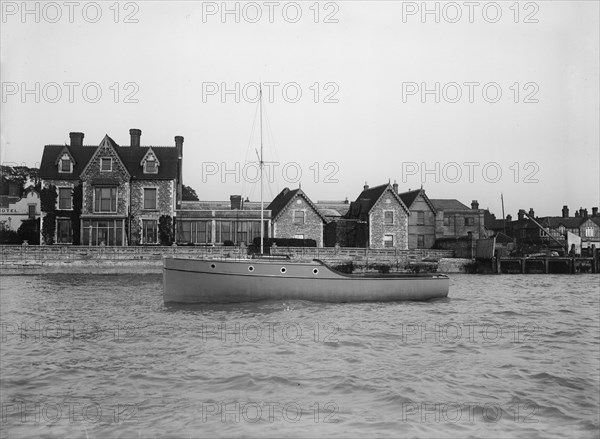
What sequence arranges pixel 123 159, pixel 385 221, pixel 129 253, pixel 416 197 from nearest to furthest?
pixel 129 253, pixel 123 159, pixel 385 221, pixel 416 197

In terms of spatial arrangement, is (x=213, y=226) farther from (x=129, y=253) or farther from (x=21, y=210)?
(x=21, y=210)

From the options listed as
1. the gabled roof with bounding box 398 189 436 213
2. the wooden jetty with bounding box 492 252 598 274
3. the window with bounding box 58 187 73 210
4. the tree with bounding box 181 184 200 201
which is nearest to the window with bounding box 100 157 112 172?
the window with bounding box 58 187 73 210

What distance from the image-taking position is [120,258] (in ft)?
129

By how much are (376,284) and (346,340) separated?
9357 mm

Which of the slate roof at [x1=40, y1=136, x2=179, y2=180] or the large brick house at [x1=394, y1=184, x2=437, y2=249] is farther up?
the slate roof at [x1=40, y1=136, x2=179, y2=180]

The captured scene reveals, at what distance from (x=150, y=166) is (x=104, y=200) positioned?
4.80 meters

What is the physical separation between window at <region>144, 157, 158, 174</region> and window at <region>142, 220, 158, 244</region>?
441 cm

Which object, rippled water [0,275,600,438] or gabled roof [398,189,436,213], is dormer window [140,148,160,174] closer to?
gabled roof [398,189,436,213]

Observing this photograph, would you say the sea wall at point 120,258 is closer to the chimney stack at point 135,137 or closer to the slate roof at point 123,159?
the slate roof at point 123,159

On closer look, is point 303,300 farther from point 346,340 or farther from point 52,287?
point 52,287

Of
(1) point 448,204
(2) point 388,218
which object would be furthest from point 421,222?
(1) point 448,204

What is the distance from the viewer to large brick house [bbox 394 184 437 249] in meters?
56.9

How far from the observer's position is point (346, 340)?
46.3ft

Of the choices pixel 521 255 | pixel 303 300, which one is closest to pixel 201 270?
pixel 303 300
